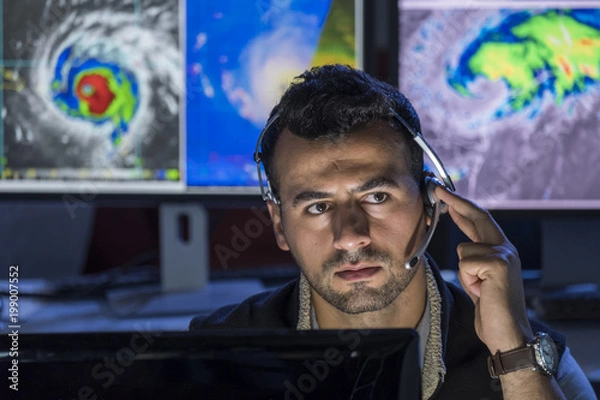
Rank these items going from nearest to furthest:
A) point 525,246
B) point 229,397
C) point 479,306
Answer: point 229,397
point 479,306
point 525,246

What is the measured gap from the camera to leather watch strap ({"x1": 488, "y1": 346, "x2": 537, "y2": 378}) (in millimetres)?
1012

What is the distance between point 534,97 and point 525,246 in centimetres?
70

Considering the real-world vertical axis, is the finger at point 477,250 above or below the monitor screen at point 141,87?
below

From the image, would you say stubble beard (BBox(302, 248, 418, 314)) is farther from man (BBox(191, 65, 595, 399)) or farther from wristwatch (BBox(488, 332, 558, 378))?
wristwatch (BBox(488, 332, 558, 378))

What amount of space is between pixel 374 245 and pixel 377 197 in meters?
0.07

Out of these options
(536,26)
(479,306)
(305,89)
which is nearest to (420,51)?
(536,26)

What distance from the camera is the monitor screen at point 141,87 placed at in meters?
1.60

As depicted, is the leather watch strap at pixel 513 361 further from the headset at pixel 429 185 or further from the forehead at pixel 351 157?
the forehead at pixel 351 157

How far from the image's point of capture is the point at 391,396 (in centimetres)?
67

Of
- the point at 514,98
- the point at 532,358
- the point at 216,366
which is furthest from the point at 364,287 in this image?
the point at 514,98

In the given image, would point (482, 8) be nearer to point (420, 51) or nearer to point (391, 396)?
point (420, 51)

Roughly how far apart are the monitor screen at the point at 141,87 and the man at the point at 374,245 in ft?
1.24

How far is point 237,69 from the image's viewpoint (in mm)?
1615

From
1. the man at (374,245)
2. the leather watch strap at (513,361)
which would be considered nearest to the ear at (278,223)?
the man at (374,245)
